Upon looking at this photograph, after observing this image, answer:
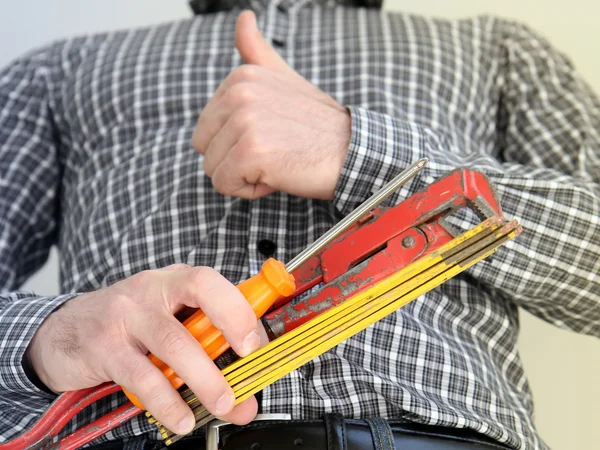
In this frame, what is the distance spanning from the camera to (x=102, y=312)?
22.5 inches

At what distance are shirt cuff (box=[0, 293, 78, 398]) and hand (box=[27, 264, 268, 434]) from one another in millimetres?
50

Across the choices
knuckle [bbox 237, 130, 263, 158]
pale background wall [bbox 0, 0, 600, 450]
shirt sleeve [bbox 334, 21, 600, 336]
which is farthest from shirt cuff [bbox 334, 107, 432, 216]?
pale background wall [bbox 0, 0, 600, 450]

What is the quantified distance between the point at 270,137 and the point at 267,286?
0.24 metres

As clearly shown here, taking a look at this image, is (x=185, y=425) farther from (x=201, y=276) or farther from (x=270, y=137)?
(x=270, y=137)

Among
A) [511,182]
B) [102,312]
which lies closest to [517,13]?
[511,182]

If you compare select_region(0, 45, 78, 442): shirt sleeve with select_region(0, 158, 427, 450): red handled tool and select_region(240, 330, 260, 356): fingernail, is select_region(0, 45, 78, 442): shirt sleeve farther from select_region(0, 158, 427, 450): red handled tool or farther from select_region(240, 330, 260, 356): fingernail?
select_region(240, 330, 260, 356): fingernail

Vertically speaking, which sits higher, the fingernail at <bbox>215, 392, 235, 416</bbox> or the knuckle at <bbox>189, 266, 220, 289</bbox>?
the knuckle at <bbox>189, 266, 220, 289</bbox>

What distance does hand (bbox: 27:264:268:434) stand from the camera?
51cm

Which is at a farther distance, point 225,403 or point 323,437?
point 323,437

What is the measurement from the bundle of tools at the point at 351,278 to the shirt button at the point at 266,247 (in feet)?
0.69

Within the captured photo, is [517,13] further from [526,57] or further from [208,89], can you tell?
[208,89]

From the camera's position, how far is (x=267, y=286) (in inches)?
20.6

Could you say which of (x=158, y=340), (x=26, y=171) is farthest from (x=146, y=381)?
(x=26, y=171)

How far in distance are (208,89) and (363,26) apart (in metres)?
0.28
